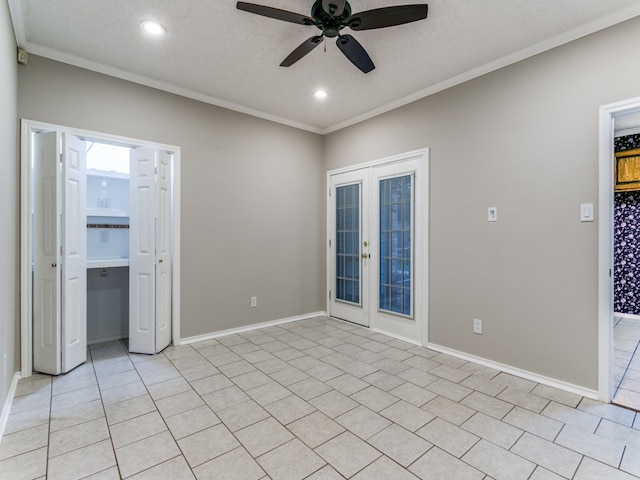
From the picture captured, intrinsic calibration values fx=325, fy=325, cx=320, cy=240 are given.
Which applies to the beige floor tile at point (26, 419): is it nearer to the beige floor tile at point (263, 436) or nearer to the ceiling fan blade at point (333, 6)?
the beige floor tile at point (263, 436)

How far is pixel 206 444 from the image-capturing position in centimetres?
187

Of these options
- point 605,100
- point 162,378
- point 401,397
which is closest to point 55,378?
point 162,378

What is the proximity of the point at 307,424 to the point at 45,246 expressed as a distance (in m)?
2.60

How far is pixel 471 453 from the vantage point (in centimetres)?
180

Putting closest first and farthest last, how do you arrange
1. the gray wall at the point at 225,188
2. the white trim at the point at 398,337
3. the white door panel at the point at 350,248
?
the gray wall at the point at 225,188
the white trim at the point at 398,337
the white door panel at the point at 350,248

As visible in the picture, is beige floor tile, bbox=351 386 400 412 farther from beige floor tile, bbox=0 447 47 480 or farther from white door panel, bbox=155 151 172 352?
white door panel, bbox=155 151 172 352

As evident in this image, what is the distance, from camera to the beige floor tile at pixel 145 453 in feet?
5.54

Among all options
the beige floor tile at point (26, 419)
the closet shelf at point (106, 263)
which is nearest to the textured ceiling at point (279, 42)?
the closet shelf at point (106, 263)

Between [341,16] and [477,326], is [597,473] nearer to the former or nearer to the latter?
[477,326]

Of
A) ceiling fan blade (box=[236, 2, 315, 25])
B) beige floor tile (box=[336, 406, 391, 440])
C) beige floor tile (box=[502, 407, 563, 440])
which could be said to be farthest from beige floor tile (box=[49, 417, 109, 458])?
ceiling fan blade (box=[236, 2, 315, 25])

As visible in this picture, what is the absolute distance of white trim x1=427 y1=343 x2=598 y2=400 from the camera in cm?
244

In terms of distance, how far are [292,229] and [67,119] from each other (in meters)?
2.65

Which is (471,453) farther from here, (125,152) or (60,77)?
(125,152)

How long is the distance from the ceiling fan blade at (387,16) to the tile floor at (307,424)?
2536 mm
